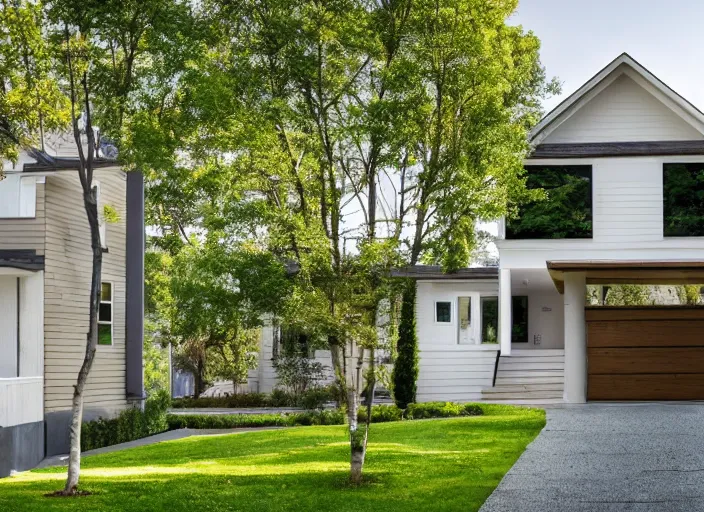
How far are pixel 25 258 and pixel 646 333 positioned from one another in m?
12.5

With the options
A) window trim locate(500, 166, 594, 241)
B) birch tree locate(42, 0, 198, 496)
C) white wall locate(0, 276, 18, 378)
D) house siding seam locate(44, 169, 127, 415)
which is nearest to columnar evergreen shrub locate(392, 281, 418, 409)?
window trim locate(500, 166, 594, 241)

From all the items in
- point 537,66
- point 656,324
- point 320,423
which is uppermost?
point 537,66

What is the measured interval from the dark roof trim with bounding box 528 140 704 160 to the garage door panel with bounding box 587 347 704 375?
8.50 metres

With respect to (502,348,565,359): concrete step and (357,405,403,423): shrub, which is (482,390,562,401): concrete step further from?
(357,405,403,423): shrub

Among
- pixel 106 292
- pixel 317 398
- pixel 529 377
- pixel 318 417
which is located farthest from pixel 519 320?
pixel 106 292

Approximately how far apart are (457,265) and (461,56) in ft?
30.7

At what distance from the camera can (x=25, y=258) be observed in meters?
20.8

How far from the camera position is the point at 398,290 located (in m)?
13.9

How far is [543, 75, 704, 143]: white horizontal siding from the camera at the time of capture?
2916 centimetres

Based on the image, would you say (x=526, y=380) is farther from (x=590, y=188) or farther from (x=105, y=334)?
(x=105, y=334)

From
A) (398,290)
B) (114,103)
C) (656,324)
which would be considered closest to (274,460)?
(398,290)

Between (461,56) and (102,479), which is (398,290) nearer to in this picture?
(102,479)

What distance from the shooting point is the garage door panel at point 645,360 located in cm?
2147

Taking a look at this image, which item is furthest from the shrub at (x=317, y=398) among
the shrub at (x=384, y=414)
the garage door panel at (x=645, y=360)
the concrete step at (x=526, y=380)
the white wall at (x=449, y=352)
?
the garage door panel at (x=645, y=360)
